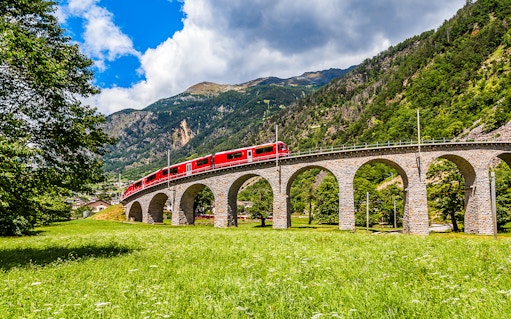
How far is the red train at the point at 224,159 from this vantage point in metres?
48.5

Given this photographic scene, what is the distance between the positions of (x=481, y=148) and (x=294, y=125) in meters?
145

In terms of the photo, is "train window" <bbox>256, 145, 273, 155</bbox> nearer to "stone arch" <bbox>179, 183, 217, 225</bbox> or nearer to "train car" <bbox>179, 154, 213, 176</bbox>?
"train car" <bbox>179, 154, 213, 176</bbox>

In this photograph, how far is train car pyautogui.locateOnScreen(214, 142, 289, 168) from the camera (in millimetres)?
48062

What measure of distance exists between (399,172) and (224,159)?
25870 millimetres

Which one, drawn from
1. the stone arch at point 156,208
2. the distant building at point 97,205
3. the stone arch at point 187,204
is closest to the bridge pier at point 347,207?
the stone arch at point 187,204

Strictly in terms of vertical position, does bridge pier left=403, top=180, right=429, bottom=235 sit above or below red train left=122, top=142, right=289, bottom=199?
below

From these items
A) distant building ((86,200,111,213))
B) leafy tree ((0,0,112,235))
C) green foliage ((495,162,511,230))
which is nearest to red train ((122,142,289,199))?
green foliage ((495,162,511,230))

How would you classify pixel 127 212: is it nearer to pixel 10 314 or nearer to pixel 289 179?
pixel 289 179

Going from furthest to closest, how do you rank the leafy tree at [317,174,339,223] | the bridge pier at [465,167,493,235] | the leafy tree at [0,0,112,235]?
the leafy tree at [317,174,339,223]
the bridge pier at [465,167,493,235]
the leafy tree at [0,0,112,235]

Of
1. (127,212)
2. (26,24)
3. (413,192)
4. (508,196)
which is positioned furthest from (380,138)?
(26,24)

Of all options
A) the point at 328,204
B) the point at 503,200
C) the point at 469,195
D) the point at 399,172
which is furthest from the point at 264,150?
the point at 503,200

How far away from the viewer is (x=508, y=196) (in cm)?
4694

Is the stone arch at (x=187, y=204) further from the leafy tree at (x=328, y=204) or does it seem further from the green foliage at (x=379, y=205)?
the green foliage at (x=379, y=205)

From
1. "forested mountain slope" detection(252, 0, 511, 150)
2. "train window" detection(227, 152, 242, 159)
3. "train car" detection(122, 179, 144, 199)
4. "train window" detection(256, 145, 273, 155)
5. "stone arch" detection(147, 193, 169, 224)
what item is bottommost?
"stone arch" detection(147, 193, 169, 224)
